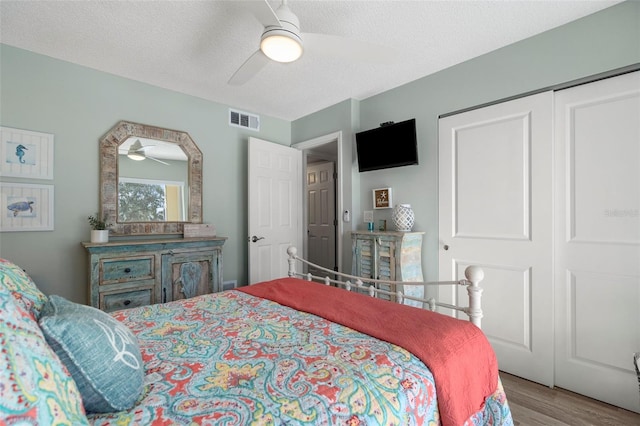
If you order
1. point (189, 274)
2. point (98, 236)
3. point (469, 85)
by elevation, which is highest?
point (469, 85)

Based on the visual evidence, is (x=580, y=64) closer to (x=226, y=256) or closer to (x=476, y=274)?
Answer: (x=476, y=274)

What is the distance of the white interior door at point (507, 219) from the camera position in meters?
2.18

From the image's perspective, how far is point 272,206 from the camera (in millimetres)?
3711

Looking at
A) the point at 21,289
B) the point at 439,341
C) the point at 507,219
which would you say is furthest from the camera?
the point at 507,219

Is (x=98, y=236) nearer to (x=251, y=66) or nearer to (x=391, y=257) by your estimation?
(x=251, y=66)

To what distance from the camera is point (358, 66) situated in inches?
105

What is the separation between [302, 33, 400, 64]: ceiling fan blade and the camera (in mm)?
1733

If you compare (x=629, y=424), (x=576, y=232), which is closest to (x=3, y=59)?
(x=576, y=232)

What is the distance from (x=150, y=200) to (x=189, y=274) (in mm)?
876

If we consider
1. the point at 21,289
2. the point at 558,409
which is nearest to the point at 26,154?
the point at 21,289

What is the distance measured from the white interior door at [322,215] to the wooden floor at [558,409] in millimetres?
3015

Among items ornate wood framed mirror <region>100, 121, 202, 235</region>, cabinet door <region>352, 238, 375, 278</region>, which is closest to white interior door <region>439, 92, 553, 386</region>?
cabinet door <region>352, 238, 375, 278</region>

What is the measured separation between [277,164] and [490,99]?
7.80 feet

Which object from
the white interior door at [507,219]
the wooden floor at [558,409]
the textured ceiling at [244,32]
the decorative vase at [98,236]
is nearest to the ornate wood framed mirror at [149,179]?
the decorative vase at [98,236]
